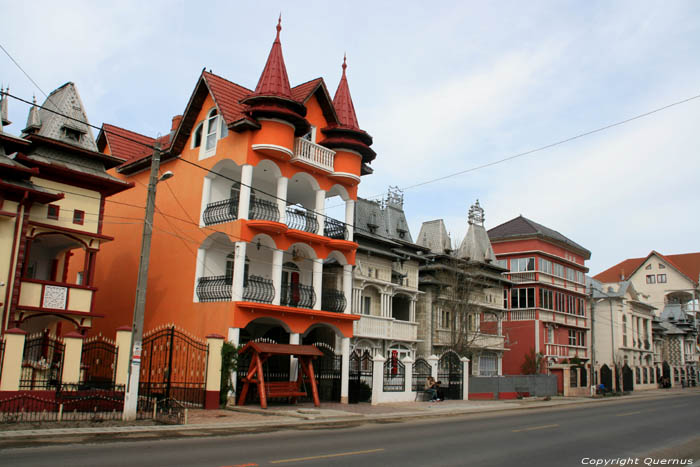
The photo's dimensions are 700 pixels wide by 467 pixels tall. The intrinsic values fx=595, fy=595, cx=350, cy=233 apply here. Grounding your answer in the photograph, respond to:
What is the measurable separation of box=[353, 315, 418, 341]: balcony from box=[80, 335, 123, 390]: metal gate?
42.7ft

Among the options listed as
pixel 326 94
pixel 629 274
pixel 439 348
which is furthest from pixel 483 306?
pixel 629 274

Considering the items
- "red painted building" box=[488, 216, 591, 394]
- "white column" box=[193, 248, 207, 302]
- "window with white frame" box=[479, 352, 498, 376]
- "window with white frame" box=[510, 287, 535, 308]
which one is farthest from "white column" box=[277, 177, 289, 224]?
"window with white frame" box=[510, 287, 535, 308]

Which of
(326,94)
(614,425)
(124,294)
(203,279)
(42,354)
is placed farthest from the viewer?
(124,294)

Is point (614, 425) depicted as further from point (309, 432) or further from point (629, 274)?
point (629, 274)

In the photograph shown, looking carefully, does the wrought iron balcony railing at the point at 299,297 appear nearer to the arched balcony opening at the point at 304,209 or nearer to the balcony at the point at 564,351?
the arched balcony opening at the point at 304,209

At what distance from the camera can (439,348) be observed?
40344 millimetres

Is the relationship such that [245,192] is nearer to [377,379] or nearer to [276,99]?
[276,99]

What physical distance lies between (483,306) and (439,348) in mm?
5910

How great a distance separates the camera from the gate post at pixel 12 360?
653 inches

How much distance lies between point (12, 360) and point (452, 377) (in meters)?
23.4

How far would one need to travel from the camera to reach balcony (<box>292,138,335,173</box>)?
86.8 ft

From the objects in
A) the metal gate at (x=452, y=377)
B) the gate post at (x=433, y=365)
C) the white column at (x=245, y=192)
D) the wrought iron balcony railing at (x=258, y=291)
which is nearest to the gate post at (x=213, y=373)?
the wrought iron balcony railing at (x=258, y=291)

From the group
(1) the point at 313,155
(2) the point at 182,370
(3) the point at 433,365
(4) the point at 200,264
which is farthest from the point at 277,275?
(3) the point at 433,365

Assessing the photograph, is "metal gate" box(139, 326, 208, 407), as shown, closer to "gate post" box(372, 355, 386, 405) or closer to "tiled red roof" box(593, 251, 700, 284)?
"gate post" box(372, 355, 386, 405)
